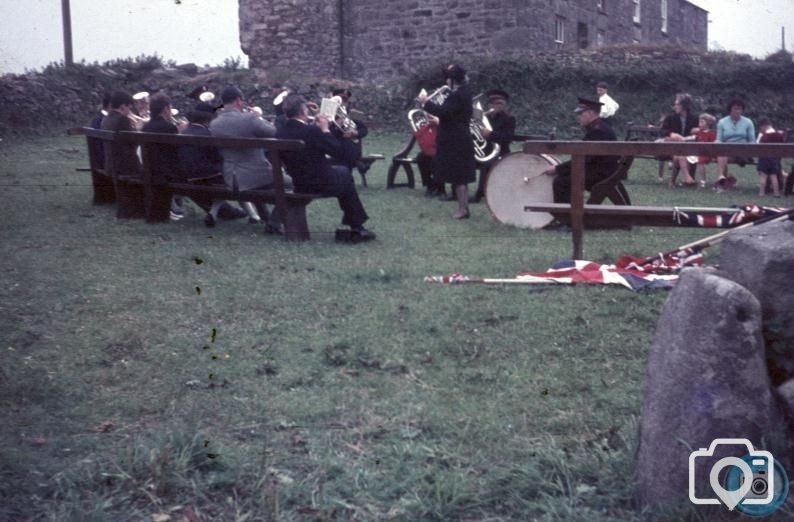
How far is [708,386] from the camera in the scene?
10.6 ft

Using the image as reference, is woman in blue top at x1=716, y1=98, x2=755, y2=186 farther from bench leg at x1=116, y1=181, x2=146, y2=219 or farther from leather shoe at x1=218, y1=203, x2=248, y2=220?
bench leg at x1=116, y1=181, x2=146, y2=219

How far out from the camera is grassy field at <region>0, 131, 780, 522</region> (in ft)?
12.0

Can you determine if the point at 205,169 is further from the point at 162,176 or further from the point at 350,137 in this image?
the point at 350,137

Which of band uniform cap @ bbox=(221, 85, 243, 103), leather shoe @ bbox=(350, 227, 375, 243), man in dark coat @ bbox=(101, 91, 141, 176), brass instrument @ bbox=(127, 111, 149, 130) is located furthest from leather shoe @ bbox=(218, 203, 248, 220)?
leather shoe @ bbox=(350, 227, 375, 243)

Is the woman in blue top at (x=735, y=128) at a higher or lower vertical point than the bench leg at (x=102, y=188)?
higher

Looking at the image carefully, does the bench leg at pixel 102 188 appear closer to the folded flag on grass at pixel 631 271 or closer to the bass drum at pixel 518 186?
the bass drum at pixel 518 186

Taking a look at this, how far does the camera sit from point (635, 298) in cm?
705

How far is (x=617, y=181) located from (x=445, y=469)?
6652mm

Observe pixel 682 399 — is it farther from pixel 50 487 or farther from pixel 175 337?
pixel 175 337

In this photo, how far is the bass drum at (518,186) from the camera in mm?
11422

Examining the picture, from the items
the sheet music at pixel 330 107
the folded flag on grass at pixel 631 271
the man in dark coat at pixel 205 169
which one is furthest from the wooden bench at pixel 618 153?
the sheet music at pixel 330 107

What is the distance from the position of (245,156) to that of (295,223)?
44.5 inches

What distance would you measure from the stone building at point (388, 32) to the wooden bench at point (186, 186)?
54.6 feet

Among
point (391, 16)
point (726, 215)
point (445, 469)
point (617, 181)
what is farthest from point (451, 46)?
point (445, 469)
